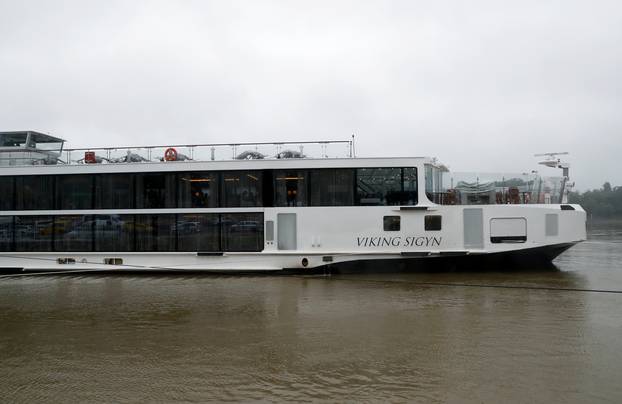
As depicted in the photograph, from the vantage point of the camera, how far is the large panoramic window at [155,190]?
606 inches

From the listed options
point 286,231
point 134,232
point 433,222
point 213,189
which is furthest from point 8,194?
point 433,222

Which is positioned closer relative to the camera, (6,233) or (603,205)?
(6,233)

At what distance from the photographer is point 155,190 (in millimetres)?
15453

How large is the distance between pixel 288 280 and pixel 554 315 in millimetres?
6966

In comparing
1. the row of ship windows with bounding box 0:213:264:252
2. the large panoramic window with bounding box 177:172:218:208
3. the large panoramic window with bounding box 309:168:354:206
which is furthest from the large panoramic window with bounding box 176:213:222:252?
the large panoramic window with bounding box 309:168:354:206

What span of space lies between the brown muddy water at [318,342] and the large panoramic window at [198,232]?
8.28ft

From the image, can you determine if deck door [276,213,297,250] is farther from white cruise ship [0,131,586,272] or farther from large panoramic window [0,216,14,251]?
large panoramic window [0,216,14,251]

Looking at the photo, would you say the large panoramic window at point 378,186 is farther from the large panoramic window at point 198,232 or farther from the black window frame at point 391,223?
the large panoramic window at point 198,232

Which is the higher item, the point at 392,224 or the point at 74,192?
the point at 74,192

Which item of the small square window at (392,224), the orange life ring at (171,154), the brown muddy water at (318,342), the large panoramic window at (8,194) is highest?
the orange life ring at (171,154)

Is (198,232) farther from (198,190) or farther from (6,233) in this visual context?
(6,233)

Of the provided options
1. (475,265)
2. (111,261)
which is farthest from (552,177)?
(111,261)

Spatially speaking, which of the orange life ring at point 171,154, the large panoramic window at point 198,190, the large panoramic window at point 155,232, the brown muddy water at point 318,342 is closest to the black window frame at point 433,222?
the brown muddy water at point 318,342

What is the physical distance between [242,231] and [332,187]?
119 inches
